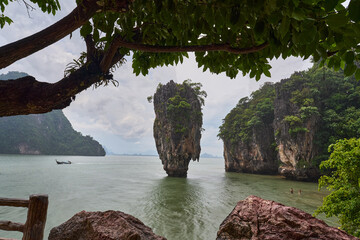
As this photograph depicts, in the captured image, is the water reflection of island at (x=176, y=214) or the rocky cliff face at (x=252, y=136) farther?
the rocky cliff face at (x=252, y=136)

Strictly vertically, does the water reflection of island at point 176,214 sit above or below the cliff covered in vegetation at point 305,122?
below

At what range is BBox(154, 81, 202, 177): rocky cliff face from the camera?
2591 cm

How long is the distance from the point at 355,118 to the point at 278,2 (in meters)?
26.4

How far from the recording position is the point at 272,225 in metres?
2.58

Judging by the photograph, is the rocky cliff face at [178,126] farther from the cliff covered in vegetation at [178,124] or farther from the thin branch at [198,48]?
the thin branch at [198,48]

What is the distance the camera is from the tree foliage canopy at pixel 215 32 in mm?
970

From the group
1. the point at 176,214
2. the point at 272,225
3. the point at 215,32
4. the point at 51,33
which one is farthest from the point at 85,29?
the point at 176,214

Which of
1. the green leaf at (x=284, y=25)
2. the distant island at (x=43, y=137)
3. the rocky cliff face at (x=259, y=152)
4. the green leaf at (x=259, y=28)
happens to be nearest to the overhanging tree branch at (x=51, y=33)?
the green leaf at (x=259, y=28)

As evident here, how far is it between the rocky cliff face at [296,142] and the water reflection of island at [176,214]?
14.3m

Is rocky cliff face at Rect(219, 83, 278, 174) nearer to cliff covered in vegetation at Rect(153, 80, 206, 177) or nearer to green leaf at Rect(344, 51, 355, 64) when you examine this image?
cliff covered in vegetation at Rect(153, 80, 206, 177)

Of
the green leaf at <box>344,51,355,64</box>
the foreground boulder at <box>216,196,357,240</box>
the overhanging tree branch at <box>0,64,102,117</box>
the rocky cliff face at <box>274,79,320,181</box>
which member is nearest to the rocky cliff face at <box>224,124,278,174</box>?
the rocky cliff face at <box>274,79,320,181</box>

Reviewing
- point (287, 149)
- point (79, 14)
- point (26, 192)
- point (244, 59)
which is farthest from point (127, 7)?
point (287, 149)

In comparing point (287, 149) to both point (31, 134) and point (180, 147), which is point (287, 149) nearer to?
point (180, 147)

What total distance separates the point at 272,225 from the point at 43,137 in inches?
4780
